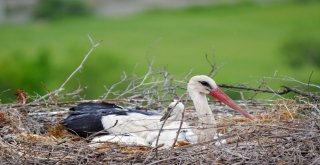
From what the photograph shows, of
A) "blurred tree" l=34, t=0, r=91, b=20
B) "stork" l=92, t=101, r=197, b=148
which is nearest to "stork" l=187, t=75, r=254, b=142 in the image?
"stork" l=92, t=101, r=197, b=148

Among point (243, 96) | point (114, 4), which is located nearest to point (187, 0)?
point (114, 4)

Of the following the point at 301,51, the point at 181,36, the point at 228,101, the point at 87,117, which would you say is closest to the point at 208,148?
the point at 228,101

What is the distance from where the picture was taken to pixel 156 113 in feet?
28.5

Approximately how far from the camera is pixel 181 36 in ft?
148

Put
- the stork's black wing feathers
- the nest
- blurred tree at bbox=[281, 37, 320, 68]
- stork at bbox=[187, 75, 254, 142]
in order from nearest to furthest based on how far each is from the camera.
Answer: the nest → stork at bbox=[187, 75, 254, 142] → the stork's black wing feathers → blurred tree at bbox=[281, 37, 320, 68]

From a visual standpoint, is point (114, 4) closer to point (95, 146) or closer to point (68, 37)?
point (68, 37)

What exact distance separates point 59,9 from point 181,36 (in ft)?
19.0

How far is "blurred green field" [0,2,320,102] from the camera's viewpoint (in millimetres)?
37219

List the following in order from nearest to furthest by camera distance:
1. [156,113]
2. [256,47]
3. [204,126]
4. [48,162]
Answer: [48,162], [204,126], [156,113], [256,47]

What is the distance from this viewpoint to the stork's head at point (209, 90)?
813cm

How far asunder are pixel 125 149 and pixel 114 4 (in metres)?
43.0

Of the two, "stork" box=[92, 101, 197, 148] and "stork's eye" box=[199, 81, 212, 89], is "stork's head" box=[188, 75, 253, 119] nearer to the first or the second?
"stork's eye" box=[199, 81, 212, 89]

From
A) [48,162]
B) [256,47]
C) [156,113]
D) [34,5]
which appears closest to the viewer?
[48,162]

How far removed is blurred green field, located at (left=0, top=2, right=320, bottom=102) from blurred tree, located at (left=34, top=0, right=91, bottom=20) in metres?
0.49
